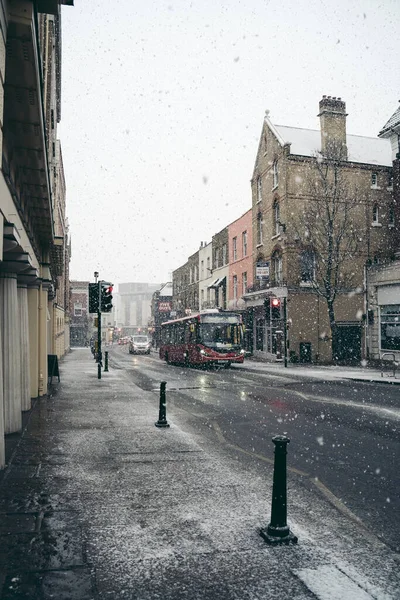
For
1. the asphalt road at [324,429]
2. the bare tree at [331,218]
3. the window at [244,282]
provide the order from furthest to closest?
the window at [244,282] → the bare tree at [331,218] → the asphalt road at [324,429]

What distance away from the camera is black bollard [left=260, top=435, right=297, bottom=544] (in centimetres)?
455

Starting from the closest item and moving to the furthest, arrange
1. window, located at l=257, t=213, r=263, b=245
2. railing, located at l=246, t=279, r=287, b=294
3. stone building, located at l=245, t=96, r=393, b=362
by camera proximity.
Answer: stone building, located at l=245, t=96, r=393, b=362
railing, located at l=246, t=279, r=287, b=294
window, located at l=257, t=213, r=263, b=245

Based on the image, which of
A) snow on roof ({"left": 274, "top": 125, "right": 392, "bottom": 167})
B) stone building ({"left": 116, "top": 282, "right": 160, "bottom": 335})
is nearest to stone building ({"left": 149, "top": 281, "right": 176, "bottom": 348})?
snow on roof ({"left": 274, "top": 125, "right": 392, "bottom": 167})

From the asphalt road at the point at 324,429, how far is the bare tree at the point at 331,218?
48.1 feet

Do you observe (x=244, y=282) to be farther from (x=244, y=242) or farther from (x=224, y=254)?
(x=224, y=254)

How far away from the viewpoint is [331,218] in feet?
106

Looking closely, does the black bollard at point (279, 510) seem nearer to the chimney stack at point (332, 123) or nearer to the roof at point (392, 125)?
the roof at point (392, 125)

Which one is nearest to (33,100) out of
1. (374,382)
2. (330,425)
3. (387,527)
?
(387,527)

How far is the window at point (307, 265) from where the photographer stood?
1260 inches

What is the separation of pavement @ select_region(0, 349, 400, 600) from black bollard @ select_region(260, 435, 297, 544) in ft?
0.23

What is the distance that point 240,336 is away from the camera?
27.3 m

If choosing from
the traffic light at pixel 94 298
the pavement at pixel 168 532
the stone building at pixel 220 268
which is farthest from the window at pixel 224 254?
the pavement at pixel 168 532

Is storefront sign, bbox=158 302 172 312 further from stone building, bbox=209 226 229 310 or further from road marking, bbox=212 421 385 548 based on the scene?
road marking, bbox=212 421 385 548

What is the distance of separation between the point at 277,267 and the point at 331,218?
5198 millimetres
